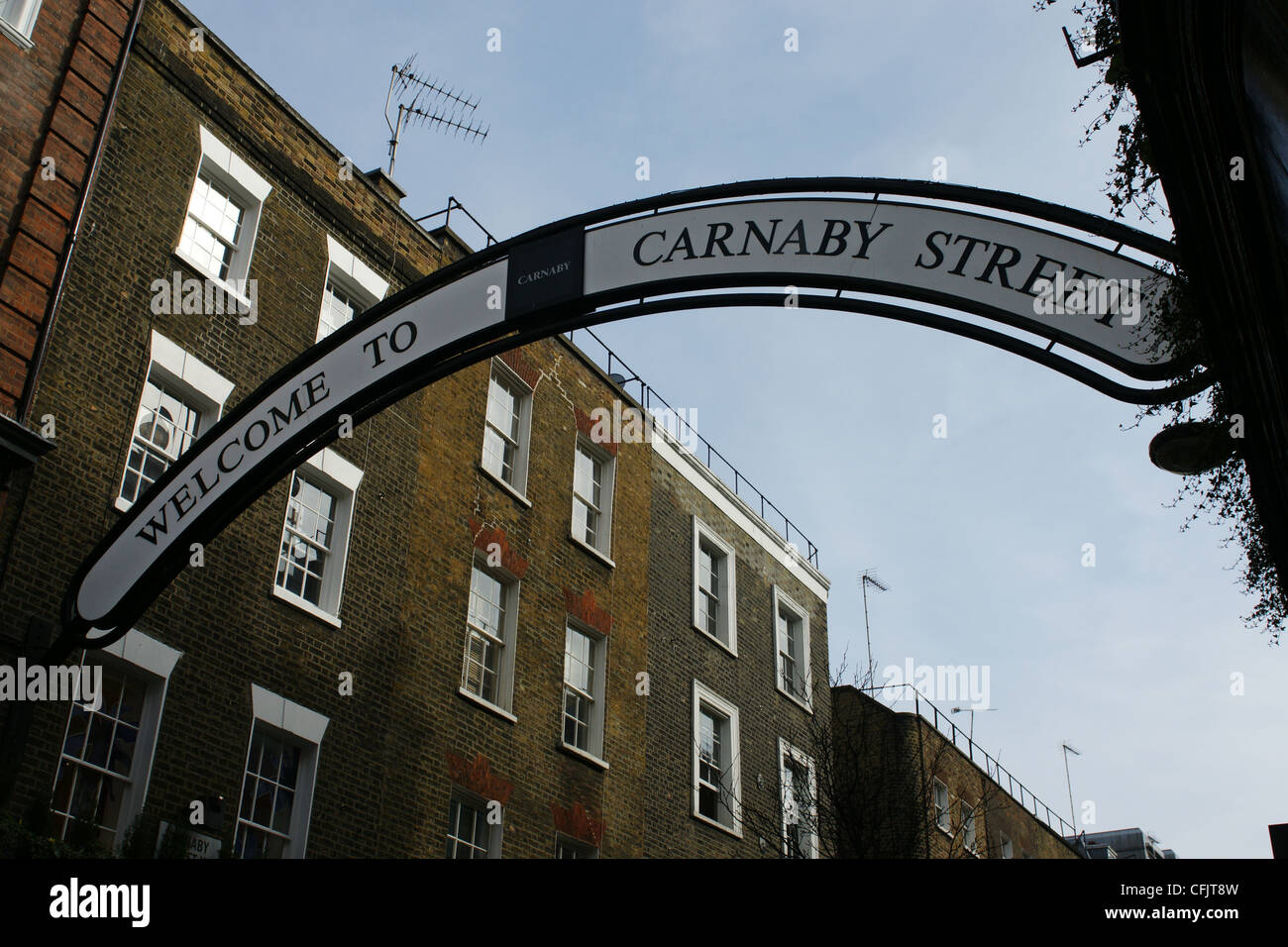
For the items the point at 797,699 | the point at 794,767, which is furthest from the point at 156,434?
the point at 797,699

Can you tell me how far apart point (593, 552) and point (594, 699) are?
2.59m

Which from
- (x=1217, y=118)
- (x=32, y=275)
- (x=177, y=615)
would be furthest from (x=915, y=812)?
(x=1217, y=118)

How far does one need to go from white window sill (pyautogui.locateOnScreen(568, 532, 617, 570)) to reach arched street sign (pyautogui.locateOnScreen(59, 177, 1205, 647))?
11.1m

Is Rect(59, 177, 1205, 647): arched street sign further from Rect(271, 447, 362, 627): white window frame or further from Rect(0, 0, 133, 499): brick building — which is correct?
Rect(271, 447, 362, 627): white window frame

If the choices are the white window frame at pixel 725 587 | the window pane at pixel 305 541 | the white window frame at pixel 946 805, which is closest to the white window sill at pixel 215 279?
the window pane at pixel 305 541

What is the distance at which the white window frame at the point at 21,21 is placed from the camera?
13.0 m

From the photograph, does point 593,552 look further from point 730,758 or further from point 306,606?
point 306,606

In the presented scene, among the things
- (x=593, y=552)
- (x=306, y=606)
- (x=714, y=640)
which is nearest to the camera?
(x=306, y=606)

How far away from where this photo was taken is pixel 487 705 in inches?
688

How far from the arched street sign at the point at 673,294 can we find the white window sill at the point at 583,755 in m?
10.1

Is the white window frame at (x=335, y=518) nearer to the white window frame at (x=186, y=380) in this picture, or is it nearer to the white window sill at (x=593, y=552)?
the white window frame at (x=186, y=380)

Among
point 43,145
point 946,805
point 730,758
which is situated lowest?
point 730,758
